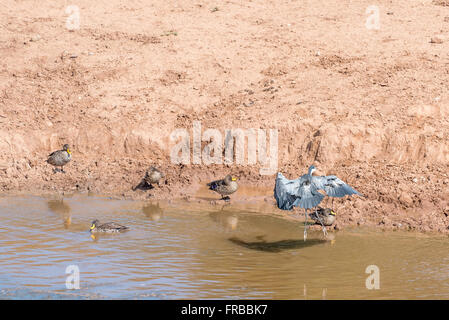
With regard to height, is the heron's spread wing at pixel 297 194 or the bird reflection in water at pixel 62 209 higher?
the heron's spread wing at pixel 297 194

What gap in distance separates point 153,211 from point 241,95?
5.64m

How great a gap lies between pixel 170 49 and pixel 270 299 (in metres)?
13.4

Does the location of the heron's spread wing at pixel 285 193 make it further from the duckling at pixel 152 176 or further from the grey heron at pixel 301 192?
the duckling at pixel 152 176

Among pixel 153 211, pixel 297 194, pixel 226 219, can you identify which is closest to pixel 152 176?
pixel 153 211

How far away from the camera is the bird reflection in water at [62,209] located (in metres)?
13.1

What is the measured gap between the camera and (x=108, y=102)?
60.4 ft

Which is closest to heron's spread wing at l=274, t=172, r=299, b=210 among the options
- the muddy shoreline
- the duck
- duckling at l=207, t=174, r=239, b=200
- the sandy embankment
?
the duck

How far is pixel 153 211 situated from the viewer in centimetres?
1403

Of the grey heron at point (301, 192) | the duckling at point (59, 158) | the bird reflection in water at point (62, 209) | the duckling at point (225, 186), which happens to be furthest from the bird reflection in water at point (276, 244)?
the duckling at point (59, 158)

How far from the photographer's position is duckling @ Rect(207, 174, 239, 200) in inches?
569

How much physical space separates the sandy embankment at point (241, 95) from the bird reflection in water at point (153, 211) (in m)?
0.74

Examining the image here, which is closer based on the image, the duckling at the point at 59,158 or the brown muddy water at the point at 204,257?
the brown muddy water at the point at 204,257

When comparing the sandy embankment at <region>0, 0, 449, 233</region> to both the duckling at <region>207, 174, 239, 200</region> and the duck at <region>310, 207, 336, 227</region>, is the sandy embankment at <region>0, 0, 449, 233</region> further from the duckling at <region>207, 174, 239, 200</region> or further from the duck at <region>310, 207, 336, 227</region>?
the duck at <region>310, 207, 336, 227</region>
